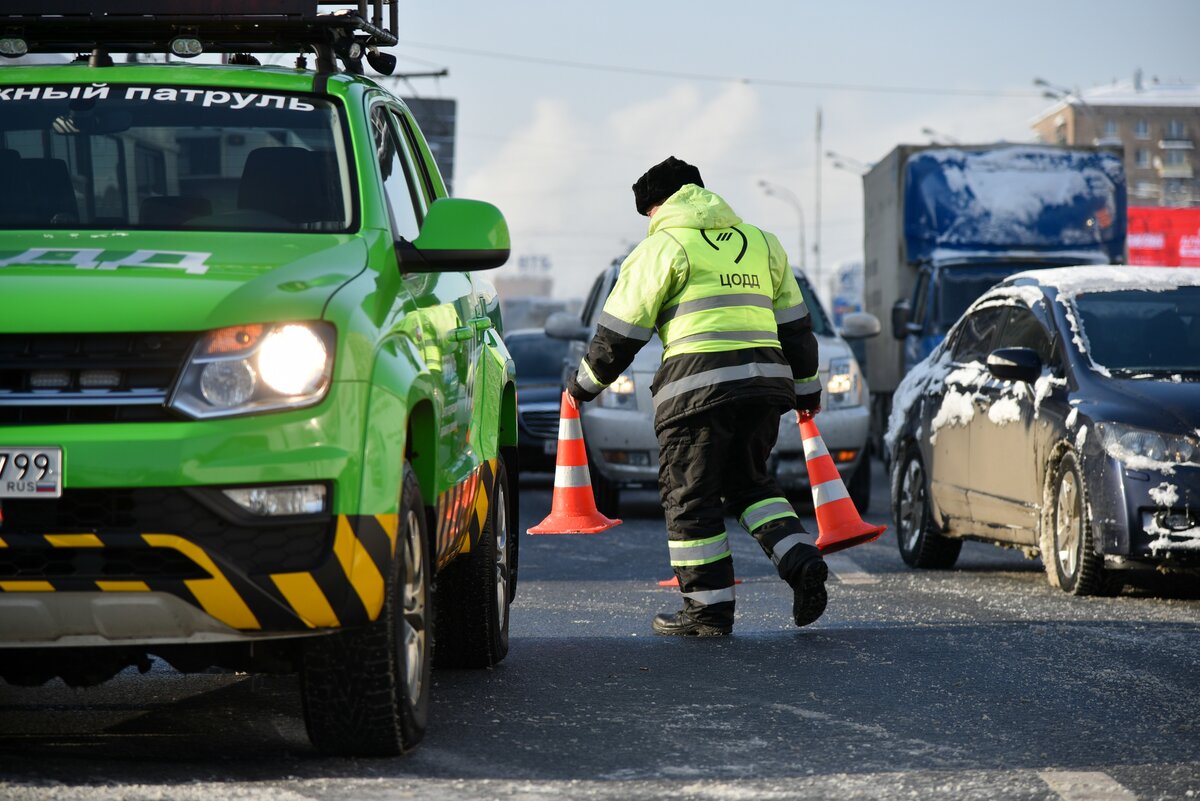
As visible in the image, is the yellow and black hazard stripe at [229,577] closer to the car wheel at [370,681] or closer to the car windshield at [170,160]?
the car wheel at [370,681]

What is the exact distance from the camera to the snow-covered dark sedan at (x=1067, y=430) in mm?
9375

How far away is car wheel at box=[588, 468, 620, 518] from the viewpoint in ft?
51.1

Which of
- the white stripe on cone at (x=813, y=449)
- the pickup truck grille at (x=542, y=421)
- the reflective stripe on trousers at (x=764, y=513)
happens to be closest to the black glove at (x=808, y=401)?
the white stripe on cone at (x=813, y=449)

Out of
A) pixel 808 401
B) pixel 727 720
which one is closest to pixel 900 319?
pixel 808 401

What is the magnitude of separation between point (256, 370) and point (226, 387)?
0.08 meters

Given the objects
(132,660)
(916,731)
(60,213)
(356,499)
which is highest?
(60,213)

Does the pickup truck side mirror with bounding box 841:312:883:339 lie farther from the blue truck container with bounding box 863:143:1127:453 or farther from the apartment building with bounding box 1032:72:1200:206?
the apartment building with bounding box 1032:72:1200:206

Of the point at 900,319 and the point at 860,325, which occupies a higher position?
the point at 860,325

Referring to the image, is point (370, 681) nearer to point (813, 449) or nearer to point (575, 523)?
point (575, 523)

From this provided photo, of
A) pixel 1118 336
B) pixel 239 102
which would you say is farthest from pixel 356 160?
pixel 1118 336

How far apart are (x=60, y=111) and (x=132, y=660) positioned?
192 cm

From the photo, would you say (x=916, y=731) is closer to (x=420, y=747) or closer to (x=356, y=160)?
(x=420, y=747)

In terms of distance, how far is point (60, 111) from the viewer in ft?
21.0

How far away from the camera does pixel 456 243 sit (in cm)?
594
